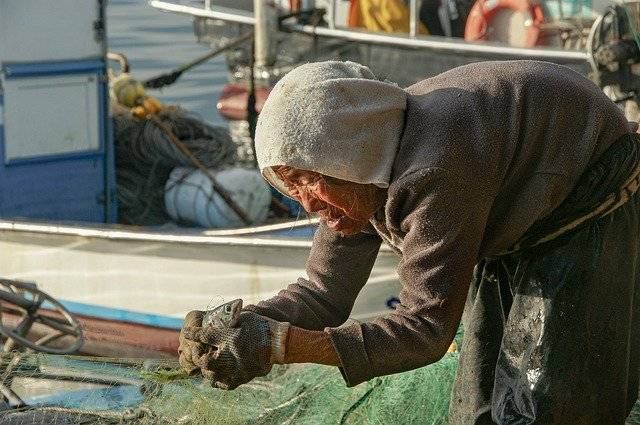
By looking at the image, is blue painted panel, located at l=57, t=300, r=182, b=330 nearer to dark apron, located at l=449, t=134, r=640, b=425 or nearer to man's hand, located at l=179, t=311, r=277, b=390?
dark apron, located at l=449, t=134, r=640, b=425

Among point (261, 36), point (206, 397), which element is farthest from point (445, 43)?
point (206, 397)

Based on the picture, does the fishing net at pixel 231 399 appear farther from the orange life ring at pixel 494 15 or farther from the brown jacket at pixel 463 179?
the orange life ring at pixel 494 15

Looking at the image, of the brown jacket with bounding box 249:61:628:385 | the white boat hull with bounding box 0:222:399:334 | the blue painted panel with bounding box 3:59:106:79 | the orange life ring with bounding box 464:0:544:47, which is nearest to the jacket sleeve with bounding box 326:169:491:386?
the brown jacket with bounding box 249:61:628:385

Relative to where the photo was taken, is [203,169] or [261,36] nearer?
[203,169]

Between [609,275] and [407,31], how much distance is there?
7833mm

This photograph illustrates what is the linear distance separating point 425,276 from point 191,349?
2.05 ft

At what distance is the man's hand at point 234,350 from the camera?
110 inches

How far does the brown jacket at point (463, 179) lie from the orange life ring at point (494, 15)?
703cm

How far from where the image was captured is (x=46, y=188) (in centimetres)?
833

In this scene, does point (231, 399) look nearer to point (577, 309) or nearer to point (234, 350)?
point (234, 350)

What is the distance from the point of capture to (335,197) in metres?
2.86

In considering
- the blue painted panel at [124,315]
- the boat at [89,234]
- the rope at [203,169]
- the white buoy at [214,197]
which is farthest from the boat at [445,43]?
the blue painted panel at [124,315]

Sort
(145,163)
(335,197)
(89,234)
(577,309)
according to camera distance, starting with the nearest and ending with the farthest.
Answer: (335,197) → (577,309) → (89,234) → (145,163)

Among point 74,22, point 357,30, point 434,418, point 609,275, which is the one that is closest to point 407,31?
point 357,30
